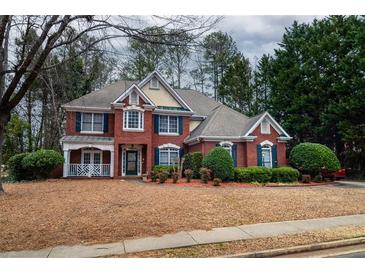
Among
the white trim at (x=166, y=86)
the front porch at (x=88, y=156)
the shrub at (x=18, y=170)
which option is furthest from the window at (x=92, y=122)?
the shrub at (x=18, y=170)

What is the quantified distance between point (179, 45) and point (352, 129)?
21.9 m

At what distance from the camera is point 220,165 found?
18.6 meters

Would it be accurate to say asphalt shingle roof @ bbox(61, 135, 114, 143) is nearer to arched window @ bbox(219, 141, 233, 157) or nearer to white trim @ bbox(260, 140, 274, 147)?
arched window @ bbox(219, 141, 233, 157)

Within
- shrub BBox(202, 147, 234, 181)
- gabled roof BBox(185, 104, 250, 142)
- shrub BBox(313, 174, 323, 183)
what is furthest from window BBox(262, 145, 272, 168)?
shrub BBox(202, 147, 234, 181)

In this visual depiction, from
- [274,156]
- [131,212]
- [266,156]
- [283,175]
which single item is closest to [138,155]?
[266,156]

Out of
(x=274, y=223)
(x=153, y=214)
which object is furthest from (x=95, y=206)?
(x=274, y=223)

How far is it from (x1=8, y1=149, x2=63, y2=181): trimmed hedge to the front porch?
1.11 metres

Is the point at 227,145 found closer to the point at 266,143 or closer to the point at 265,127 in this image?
the point at 266,143

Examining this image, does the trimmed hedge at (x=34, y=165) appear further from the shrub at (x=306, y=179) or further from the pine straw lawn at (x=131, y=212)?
the shrub at (x=306, y=179)

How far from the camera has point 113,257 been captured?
5.74m

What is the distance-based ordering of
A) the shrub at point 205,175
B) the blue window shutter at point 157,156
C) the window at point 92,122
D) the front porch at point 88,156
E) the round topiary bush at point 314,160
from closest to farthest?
the shrub at point 205,175 < the round topiary bush at point 314,160 < the front porch at point 88,156 < the window at point 92,122 < the blue window shutter at point 157,156

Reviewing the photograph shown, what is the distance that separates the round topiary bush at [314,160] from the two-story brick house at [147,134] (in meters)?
2.11

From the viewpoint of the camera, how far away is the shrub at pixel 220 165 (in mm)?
18578

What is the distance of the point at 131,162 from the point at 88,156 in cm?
343
